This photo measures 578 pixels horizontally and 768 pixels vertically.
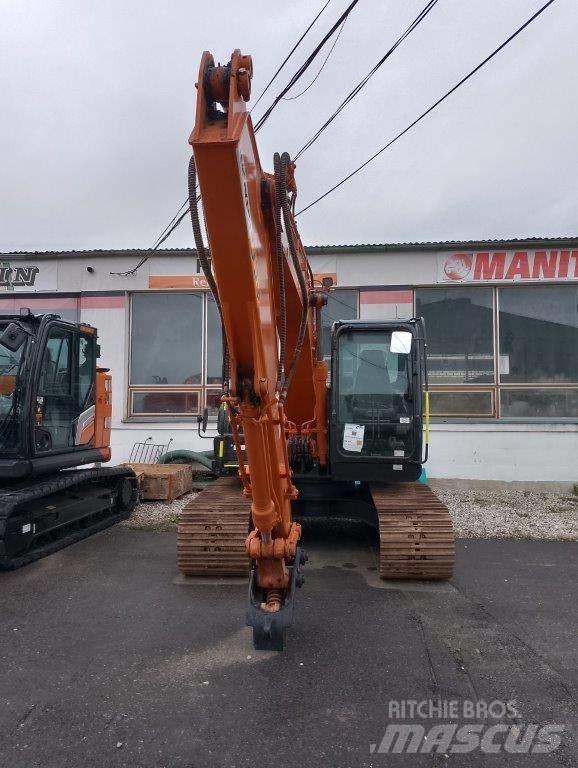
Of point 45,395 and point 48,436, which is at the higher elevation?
point 45,395

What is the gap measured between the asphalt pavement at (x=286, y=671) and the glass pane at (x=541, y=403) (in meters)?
5.91

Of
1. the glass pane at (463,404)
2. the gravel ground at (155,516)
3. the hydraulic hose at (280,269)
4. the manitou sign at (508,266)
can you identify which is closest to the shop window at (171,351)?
the gravel ground at (155,516)

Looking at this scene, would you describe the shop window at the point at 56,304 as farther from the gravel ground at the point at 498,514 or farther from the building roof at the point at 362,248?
the gravel ground at the point at 498,514

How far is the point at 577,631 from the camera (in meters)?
4.59

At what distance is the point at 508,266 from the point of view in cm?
1173

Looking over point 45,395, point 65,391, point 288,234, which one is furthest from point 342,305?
point 288,234

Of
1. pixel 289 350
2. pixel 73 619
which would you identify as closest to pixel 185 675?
pixel 73 619

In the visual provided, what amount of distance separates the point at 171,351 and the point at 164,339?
308mm

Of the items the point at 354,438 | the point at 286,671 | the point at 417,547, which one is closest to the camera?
the point at 286,671

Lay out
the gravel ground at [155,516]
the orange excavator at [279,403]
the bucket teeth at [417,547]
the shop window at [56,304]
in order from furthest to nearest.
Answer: the shop window at [56,304] < the gravel ground at [155,516] < the bucket teeth at [417,547] < the orange excavator at [279,403]

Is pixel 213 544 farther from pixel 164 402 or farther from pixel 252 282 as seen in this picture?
pixel 164 402

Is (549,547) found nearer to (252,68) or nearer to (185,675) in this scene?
(185,675)

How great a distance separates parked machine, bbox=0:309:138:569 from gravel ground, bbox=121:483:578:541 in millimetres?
808

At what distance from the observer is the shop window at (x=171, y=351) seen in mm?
12398
